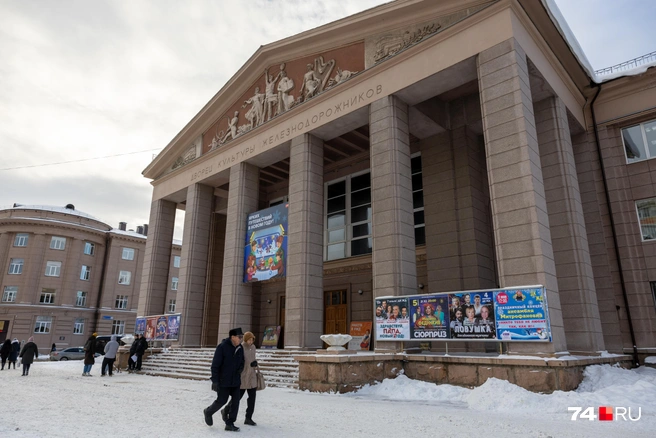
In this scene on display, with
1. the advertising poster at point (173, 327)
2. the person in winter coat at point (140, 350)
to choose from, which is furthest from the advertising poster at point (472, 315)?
the advertising poster at point (173, 327)

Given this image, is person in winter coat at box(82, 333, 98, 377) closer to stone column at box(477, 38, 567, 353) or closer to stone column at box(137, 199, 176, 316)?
stone column at box(137, 199, 176, 316)

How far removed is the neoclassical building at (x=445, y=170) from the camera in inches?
A: 546

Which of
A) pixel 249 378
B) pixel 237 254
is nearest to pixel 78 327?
pixel 237 254

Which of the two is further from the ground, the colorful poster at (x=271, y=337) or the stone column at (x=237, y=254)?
the stone column at (x=237, y=254)

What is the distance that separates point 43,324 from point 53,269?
229 inches

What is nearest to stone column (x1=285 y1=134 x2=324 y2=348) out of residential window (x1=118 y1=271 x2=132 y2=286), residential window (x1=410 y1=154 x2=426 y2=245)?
residential window (x1=410 y1=154 x2=426 y2=245)

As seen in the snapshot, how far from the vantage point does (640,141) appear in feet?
58.1

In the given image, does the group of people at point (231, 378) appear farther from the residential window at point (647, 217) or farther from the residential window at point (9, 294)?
the residential window at point (9, 294)

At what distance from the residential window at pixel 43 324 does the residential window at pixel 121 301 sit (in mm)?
7241

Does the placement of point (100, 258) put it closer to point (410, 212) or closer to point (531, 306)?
point (410, 212)

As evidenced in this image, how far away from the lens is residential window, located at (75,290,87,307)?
48.7 m

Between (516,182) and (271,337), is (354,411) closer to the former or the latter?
(516,182)

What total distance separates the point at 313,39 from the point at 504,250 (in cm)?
1322

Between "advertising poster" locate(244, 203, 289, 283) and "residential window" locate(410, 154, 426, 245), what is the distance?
608cm
